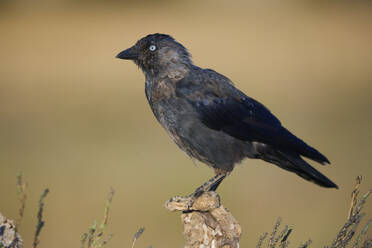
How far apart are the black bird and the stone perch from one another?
3.41 ft

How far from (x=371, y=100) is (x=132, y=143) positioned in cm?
666

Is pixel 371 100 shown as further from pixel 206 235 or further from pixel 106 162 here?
pixel 206 235

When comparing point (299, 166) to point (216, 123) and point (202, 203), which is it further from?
point (202, 203)

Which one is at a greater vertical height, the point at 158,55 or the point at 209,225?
the point at 158,55

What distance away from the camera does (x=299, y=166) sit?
5.35 metres

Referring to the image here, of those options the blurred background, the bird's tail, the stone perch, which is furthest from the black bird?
the blurred background

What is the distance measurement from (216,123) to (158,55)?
887 millimetres

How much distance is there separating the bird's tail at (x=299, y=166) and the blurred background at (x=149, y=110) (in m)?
3.18

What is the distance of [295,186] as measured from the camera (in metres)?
10.8

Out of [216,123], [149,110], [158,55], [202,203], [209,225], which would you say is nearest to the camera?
[209,225]

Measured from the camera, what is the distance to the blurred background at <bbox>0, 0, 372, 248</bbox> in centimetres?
929

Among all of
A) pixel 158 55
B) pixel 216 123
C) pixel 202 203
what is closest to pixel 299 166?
pixel 216 123

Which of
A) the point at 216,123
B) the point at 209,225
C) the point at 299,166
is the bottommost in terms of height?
the point at 209,225

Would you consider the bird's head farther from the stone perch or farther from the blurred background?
the blurred background
